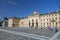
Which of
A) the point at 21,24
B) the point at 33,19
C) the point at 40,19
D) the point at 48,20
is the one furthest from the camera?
the point at 21,24

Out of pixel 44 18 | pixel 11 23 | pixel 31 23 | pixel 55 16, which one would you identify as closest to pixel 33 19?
pixel 31 23

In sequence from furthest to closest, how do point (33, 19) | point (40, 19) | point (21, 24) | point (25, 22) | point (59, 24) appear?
point (21, 24) < point (25, 22) < point (33, 19) < point (40, 19) < point (59, 24)

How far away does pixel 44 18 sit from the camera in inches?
3457

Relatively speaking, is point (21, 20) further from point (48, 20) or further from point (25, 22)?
point (48, 20)

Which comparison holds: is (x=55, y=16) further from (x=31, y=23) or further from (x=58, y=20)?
(x=31, y=23)

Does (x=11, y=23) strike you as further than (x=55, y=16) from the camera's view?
Yes

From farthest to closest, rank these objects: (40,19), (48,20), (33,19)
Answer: (33,19) < (40,19) < (48,20)

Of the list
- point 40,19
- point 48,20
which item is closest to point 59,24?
point 48,20

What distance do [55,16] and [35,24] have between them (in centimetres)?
2493

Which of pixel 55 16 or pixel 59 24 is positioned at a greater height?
pixel 55 16

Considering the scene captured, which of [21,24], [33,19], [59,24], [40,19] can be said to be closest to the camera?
[59,24]

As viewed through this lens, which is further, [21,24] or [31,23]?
[21,24]

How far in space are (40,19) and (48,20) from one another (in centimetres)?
1030

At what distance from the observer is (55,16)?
78.1 m
